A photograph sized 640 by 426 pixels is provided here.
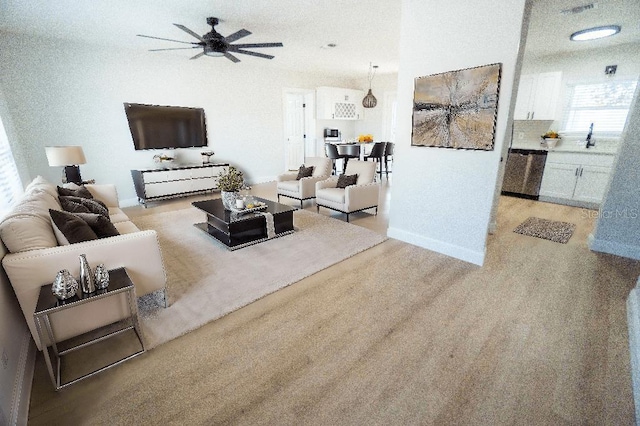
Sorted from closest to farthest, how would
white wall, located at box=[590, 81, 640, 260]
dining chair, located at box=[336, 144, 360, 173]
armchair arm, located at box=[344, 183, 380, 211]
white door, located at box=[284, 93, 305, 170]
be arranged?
1. white wall, located at box=[590, 81, 640, 260]
2. armchair arm, located at box=[344, 183, 380, 211]
3. dining chair, located at box=[336, 144, 360, 173]
4. white door, located at box=[284, 93, 305, 170]

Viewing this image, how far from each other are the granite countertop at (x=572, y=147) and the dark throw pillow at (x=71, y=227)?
6412 mm

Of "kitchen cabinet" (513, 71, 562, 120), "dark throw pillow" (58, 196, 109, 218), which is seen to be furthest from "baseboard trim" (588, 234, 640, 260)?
"dark throw pillow" (58, 196, 109, 218)

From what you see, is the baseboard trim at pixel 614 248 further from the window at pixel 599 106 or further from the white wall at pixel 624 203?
the window at pixel 599 106

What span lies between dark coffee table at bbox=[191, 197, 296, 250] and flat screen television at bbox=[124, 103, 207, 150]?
2470 mm

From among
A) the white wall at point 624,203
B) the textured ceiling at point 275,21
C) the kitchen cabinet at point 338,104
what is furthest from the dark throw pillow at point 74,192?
the kitchen cabinet at point 338,104

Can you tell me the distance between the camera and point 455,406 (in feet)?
4.70

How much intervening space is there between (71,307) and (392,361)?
1817 mm

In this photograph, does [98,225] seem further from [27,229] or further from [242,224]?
[242,224]

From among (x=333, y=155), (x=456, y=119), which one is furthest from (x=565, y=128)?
(x=333, y=155)

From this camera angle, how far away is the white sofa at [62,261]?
1629mm

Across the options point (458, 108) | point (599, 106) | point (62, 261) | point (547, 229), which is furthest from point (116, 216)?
point (599, 106)

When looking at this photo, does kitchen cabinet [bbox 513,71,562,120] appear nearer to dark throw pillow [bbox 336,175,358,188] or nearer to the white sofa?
dark throw pillow [bbox 336,175,358,188]

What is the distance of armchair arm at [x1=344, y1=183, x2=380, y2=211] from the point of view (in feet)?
13.1

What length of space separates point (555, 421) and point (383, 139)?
26.1 feet
